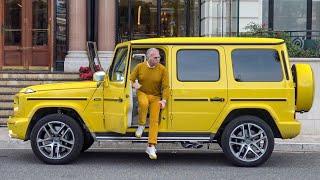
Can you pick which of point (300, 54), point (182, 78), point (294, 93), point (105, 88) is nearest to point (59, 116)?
point (105, 88)

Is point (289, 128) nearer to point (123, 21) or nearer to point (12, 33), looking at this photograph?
point (123, 21)

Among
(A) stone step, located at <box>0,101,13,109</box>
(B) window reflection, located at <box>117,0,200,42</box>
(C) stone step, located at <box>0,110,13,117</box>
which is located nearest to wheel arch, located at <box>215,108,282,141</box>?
(C) stone step, located at <box>0,110,13,117</box>

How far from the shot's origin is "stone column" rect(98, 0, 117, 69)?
16672mm

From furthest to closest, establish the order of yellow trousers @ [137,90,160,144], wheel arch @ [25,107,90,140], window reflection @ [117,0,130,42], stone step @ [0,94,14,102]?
window reflection @ [117,0,130,42] → stone step @ [0,94,14,102] → wheel arch @ [25,107,90,140] → yellow trousers @ [137,90,160,144]

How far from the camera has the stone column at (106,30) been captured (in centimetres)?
1667

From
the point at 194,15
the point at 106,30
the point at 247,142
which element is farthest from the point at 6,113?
the point at 247,142

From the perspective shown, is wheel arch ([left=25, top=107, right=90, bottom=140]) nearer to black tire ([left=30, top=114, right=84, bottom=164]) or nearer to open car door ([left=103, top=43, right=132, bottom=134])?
black tire ([left=30, top=114, right=84, bottom=164])

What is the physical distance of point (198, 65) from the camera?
31.0 ft

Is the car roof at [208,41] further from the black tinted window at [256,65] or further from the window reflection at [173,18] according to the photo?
the window reflection at [173,18]

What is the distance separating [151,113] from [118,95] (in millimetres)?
564

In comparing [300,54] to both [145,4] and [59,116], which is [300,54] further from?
[59,116]

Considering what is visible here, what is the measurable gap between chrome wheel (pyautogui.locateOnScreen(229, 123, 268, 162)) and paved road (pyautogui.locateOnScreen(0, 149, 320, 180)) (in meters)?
0.21

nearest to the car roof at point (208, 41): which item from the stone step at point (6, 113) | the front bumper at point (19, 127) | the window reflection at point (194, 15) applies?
the front bumper at point (19, 127)

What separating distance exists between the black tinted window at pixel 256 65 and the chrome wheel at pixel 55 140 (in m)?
2.71
